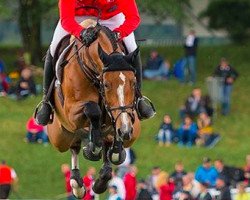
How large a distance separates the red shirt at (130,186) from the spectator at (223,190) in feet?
6.67

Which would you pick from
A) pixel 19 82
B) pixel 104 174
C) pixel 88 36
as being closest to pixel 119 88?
pixel 88 36

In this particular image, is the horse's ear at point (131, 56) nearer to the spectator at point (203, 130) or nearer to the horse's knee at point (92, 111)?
the horse's knee at point (92, 111)

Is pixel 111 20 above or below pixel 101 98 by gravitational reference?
above

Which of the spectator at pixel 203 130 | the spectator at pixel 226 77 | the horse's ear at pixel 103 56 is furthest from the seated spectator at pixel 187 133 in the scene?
the horse's ear at pixel 103 56

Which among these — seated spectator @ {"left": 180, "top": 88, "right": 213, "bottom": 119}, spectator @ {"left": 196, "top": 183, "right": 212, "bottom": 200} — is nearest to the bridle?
spectator @ {"left": 196, "top": 183, "right": 212, "bottom": 200}

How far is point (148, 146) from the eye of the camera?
31.9m

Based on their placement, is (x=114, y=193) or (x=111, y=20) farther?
(x=114, y=193)

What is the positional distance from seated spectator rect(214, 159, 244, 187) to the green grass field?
316 cm

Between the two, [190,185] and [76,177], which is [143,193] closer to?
[190,185]

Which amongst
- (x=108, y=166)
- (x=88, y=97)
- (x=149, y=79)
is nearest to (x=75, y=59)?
(x=88, y=97)

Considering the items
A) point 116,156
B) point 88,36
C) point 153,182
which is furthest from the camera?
point 153,182

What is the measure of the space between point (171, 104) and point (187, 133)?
4.37 metres

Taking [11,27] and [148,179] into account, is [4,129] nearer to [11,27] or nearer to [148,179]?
[148,179]

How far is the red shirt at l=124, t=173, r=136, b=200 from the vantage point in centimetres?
2641
